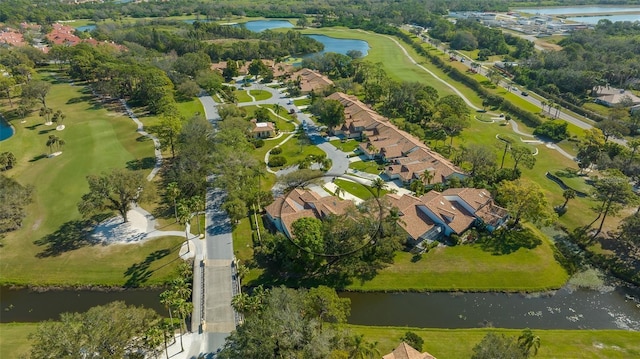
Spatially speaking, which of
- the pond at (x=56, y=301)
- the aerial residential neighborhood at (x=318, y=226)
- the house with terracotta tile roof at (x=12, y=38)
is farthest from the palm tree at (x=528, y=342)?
the house with terracotta tile roof at (x=12, y=38)

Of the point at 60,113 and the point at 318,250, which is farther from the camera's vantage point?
the point at 60,113

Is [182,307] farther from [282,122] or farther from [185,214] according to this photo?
[282,122]

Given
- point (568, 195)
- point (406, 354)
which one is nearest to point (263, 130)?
point (568, 195)

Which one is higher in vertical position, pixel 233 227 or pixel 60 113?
pixel 60 113

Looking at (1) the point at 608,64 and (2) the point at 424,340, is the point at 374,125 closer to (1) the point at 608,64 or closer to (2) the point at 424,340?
(2) the point at 424,340

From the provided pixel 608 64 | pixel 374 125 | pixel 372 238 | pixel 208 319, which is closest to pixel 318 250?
pixel 372 238

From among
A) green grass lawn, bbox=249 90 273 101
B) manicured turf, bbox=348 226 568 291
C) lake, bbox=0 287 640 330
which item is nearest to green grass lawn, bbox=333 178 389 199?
manicured turf, bbox=348 226 568 291

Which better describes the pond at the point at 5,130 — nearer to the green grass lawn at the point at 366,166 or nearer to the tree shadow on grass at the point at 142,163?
the tree shadow on grass at the point at 142,163

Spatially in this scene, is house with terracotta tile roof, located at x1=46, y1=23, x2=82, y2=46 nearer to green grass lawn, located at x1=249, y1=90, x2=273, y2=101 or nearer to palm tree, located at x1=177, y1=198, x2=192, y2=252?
green grass lawn, located at x1=249, y1=90, x2=273, y2=101
